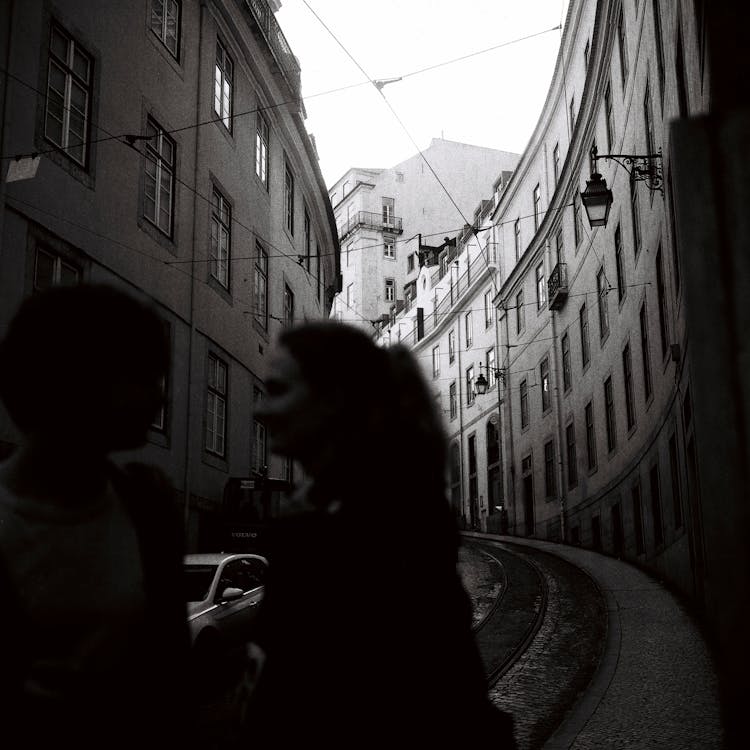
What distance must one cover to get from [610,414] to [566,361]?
5.85 m

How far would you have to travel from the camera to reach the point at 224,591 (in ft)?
31.8

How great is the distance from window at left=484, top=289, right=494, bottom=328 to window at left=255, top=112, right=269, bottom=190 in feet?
59.8

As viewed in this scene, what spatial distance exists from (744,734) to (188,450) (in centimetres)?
1511

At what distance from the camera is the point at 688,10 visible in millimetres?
10875

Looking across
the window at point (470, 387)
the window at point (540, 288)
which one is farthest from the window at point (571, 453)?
the window at point (470, 387)

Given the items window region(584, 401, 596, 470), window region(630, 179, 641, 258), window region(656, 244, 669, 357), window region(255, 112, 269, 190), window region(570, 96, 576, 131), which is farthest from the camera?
window region(570, 96, 576, 131)

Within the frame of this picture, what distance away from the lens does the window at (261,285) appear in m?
22.3

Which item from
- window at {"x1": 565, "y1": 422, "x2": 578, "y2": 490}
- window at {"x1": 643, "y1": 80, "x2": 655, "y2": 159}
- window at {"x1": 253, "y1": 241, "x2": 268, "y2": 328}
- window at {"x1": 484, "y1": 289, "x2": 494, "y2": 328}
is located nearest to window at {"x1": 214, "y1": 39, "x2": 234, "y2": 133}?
window at {"x1": 253, "y1": 241, "x2": 268, "y2": 328}

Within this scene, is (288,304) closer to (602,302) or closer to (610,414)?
(602,302)

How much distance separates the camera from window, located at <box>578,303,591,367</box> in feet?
87.4

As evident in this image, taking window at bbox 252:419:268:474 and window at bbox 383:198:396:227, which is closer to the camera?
window at bbox 252:419:268:474

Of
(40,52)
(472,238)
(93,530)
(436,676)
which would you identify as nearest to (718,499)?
(436,676)

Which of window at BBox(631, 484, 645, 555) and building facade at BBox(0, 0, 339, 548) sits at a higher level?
building facade at BBox(0, 0, 339, 548)

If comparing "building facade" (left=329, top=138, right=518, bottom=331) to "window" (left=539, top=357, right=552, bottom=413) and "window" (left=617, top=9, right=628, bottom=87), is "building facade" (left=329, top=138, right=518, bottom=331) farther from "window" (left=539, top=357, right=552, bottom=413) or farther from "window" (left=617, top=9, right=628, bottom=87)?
"window" (left=617, top=9, right=628, bottom=87)
